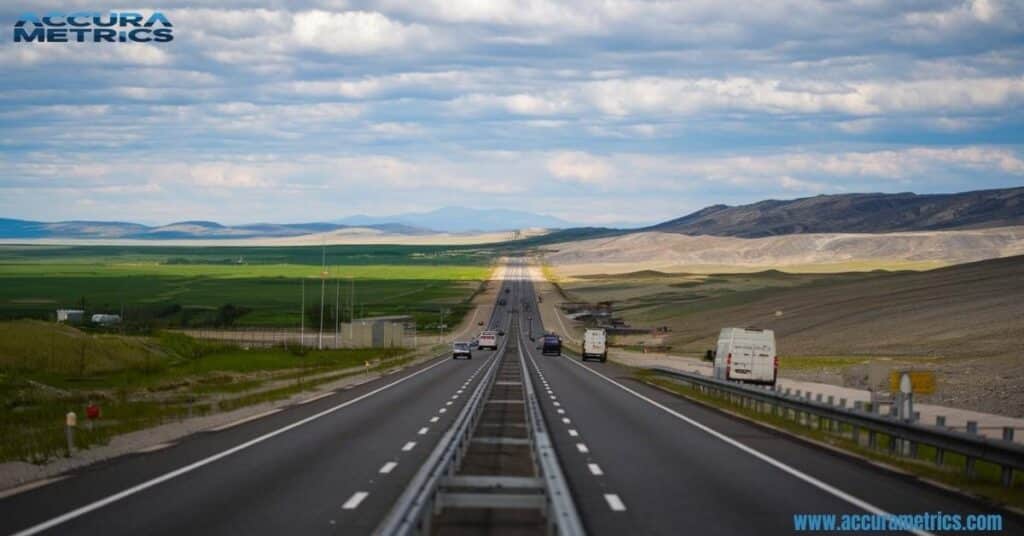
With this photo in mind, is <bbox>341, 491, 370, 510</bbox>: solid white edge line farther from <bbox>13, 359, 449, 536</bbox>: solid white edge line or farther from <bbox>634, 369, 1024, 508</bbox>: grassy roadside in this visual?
<bbox>634, 369, 1024, 508</bbox>: grassy roadside

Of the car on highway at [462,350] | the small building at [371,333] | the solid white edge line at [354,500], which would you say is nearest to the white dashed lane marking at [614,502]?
the solid white edge line at [354,500]

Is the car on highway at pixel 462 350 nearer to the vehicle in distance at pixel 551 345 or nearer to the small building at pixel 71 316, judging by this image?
the vehicle in distance at pixel 551 345

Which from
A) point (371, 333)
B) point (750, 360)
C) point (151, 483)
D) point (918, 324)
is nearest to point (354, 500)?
point (151, 483)

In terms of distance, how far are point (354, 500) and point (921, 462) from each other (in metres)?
11.0

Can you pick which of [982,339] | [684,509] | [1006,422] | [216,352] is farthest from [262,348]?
[684,509]

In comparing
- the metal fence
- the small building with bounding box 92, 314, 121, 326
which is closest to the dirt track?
the metal fence

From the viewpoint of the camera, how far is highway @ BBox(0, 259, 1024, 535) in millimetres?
15508

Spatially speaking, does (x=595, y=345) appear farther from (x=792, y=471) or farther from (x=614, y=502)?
(x=614, y=502)

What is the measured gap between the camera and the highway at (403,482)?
15508 millimetres

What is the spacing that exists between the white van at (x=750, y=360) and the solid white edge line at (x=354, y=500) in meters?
32.1

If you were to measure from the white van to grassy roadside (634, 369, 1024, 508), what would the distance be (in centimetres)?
965

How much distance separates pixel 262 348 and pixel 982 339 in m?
50.6

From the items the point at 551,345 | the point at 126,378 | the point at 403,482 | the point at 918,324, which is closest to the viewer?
the point at 403,482

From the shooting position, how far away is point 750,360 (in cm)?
4881
